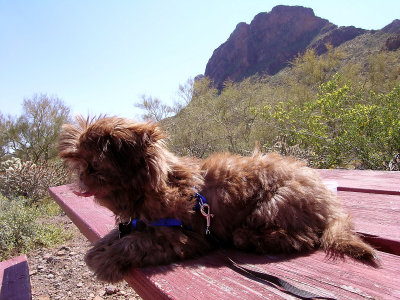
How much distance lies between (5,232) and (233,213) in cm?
518

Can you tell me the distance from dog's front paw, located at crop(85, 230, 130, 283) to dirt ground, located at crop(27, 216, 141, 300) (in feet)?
5.96

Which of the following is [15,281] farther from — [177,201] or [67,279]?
[177,201]

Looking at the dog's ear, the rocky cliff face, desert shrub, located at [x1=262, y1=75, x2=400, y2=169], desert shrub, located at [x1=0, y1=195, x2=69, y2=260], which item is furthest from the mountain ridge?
the dog's ear

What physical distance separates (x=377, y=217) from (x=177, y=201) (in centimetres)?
124

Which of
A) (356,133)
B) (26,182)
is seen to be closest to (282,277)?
(356,133)

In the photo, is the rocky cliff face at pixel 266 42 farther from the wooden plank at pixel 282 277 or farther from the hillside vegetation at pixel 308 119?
the wooden plank at pixel 282 277

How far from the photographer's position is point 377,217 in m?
1.83

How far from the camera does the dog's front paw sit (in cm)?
145

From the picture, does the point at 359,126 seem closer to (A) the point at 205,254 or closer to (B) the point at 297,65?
(A) the point at 205,254

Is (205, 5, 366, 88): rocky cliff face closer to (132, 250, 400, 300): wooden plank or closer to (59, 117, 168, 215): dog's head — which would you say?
(59, 117, 168, 215): dog's head

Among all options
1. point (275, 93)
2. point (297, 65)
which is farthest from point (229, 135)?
point (297, 65)

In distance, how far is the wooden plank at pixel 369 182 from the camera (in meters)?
2.43

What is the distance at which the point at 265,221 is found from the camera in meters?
1.61

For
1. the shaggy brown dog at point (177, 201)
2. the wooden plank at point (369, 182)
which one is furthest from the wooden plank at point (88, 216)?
the wooden plank at point (369, 182)
